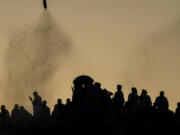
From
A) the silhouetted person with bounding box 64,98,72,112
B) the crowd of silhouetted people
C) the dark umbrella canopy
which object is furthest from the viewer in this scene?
the dark umbrella canopy

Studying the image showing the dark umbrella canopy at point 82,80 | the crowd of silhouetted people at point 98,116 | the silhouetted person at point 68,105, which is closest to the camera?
the crowd of silhouetted people at point 98,116

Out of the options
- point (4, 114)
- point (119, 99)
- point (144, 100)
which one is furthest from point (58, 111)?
point (144, 100)

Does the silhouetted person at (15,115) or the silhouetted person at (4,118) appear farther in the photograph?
the silhouetted person at (15,115)

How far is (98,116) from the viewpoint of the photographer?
302 ft

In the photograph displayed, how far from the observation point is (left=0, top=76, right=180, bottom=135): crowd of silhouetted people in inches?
3607

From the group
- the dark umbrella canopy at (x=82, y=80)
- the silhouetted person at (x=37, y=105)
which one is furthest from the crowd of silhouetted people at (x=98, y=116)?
the dark umbrella canopy at (x=82, y=80)

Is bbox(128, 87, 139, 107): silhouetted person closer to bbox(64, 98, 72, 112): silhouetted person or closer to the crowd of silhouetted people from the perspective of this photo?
the crowd of silhouetted people

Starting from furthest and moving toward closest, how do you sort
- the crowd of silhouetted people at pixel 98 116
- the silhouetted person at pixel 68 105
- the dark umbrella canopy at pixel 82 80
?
the dark umbrella canopy at pixel 82 80, the silhouetted person at pixel 68 105, the crowd of silhouetted people at pixel 98 116

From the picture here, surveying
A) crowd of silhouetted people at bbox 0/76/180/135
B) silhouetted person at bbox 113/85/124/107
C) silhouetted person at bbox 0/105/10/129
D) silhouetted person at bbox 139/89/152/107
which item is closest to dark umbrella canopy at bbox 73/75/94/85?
crowd of silhouetted people at bbox 0/76/180/135

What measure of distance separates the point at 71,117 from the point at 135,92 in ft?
20.2

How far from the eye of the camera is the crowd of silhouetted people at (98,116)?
9162 centimetres

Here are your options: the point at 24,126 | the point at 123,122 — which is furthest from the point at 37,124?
the point at 123,122

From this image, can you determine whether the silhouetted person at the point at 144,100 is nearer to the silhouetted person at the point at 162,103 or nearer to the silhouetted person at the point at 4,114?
the silhouetted person at the point at 162,103

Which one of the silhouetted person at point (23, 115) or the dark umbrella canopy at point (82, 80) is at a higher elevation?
the dark umbrella canopy at point (82, 80)
